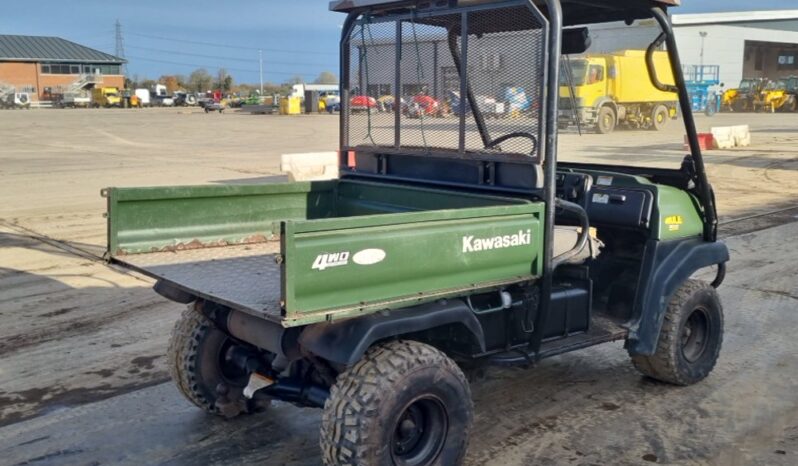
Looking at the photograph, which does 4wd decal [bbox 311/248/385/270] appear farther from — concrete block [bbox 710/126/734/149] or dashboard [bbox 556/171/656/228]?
concrete block [bbox 710/126/734/149]

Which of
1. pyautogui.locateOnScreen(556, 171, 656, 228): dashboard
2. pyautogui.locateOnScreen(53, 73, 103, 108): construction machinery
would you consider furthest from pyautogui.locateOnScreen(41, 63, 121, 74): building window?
pyautogui.locateOnScreen(556, 171, 656, 228): dashboard

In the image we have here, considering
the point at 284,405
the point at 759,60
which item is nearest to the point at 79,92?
the point at 759,60

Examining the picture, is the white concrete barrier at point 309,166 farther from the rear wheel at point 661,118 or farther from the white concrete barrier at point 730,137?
the white concrete barrier at point 730,137

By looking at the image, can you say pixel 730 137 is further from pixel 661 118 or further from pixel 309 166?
pixel 661 118

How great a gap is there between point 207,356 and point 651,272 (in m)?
2.49

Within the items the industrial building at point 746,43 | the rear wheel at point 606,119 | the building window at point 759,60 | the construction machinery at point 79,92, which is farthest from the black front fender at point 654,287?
the building window at point 759,60

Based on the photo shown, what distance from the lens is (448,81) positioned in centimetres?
450

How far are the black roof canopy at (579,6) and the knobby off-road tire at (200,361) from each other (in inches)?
74.9

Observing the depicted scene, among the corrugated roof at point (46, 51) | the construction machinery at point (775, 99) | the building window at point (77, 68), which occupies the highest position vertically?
the corrugated roof at point (46, 51)

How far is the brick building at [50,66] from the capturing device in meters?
81.2

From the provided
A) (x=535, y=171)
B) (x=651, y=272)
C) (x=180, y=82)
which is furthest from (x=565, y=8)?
(x=180, y=82)

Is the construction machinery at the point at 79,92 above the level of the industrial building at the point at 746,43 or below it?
below

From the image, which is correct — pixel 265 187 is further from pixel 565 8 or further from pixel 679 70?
pixel 679 70

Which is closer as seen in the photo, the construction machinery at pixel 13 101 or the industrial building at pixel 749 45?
the industrial building at pixel 749 45
